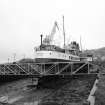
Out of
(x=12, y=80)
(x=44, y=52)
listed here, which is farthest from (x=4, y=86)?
(x=44, y=52)

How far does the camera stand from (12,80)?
50656mm

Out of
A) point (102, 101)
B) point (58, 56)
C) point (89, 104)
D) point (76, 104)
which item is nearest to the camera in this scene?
point (89, 104)

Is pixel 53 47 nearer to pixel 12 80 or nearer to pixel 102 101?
pixel 12 80

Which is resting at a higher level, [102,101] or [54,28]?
[54,28]

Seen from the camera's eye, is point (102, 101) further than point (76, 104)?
No

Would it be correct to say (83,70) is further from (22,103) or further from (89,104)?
(89,104)

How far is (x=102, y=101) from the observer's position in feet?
59.7

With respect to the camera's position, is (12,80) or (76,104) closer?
(76,104)

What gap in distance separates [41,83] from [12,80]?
1411 cm

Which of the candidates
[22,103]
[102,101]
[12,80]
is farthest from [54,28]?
[102,101]

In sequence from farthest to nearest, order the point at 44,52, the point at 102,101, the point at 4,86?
the point at 4,86, the point at 44,52, the point at 102,101

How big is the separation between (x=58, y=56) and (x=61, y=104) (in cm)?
1833

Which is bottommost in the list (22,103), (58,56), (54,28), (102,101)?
(22,103)

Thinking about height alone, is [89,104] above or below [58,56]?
below
